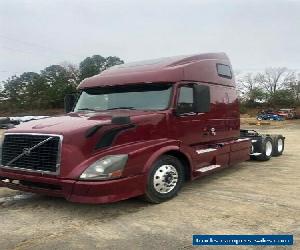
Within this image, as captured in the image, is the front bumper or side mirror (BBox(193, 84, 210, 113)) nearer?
the front bumper

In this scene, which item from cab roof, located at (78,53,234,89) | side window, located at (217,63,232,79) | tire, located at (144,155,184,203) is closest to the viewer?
A: tire, located at (144,155,184,203)

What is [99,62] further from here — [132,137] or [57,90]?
[132,137]

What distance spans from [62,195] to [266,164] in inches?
271

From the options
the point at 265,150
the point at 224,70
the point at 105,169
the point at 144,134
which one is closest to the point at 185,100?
the point at 144,134

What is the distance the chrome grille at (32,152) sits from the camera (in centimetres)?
628

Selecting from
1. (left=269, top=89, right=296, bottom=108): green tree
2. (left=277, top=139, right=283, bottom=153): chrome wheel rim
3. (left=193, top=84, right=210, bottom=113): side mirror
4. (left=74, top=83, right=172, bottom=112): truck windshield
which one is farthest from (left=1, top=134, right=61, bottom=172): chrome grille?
(left=269, top=89, right=296, bottom=108): green tree

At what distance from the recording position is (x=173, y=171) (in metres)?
7.19

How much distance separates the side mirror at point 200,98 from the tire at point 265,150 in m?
4.83

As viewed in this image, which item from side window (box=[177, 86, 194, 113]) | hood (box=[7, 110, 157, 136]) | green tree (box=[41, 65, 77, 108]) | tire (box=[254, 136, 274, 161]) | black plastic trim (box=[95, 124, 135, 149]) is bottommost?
tire (box=[254, 136, 274, 161])

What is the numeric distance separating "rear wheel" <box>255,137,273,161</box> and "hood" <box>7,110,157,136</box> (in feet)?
19.1

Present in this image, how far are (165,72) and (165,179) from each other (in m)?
1.98

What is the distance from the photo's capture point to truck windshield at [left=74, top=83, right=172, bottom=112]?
7480 millimetres

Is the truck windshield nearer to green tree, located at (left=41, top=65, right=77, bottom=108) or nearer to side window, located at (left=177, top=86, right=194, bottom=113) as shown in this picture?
side window, located at (left=177, top=86, right=194, bottom=113)

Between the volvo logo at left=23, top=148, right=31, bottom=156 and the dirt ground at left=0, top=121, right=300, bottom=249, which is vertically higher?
the volvo logo at left=23, top=148, right=31, bottom=156
